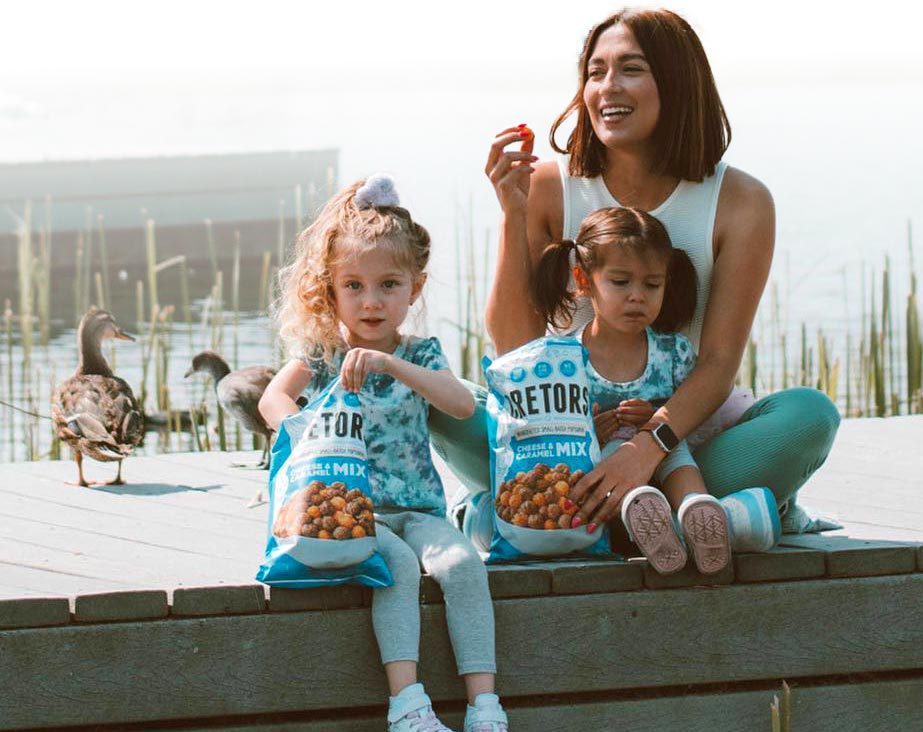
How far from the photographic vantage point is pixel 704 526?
2.63 meters

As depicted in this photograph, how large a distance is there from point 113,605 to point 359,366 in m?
0.62

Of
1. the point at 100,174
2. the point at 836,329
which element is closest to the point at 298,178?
the point at 100,174

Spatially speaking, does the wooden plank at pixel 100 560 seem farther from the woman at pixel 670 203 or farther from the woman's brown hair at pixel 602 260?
the woman's brown hair at pixel 602 260

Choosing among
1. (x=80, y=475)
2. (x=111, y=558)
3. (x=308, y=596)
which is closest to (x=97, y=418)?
(x=80, y=475)

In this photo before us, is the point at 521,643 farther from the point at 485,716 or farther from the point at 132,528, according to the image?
the point at 132,528

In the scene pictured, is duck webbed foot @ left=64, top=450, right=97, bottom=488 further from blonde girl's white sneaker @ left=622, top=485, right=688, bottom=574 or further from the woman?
blonde girl's white sneaker @ left=622, top=485, right=688, bottom=574

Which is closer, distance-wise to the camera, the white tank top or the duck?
the white tank top

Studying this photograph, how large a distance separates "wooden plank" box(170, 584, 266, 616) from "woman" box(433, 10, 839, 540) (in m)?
0.58

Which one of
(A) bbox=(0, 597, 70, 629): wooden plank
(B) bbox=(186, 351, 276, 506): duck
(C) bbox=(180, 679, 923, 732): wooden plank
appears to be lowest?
(C) bbox=(180, 679, 923, 732): wooden plank

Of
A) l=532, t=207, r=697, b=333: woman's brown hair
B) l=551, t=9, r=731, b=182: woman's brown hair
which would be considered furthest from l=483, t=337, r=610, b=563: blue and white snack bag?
l=551, t=9, r=731, b=182: woman's brown hair

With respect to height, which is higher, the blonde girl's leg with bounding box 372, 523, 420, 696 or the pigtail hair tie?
the pigtail hair tie

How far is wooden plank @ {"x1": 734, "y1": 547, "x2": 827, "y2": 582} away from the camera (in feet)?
9.07

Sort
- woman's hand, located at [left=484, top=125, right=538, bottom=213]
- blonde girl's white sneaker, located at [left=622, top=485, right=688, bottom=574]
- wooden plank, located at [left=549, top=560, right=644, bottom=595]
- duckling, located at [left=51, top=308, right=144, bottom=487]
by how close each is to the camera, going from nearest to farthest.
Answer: blonde girl's white sneaker, located at [left=622, top=485, right=688, bottom=574], wooden plank, located at [left=549, top=560, right=644, bottom=595], woman's hand, located at [left=484, top=125, right=538, bottom=213], duckling, located at [left=51, top=308, right=144, bottom=487]

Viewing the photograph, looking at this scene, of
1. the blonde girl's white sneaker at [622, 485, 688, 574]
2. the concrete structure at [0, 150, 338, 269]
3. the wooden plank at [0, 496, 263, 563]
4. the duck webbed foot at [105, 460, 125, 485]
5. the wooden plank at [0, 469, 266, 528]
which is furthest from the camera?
the concrete structure at [0, 150, 338, 269]
